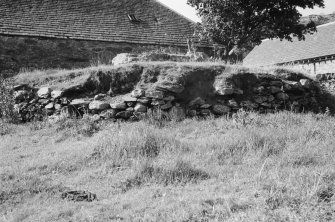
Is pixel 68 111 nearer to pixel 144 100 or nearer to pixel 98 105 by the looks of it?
pixel 98 105

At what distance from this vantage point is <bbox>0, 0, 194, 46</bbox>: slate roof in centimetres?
1463

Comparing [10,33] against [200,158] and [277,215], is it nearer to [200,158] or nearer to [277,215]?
[200,158]

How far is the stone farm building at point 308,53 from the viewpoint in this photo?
69.7 feet

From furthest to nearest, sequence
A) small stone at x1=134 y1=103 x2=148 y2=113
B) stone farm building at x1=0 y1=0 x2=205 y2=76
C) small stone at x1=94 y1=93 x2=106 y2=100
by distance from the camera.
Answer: stone farm building at x1=0 y1=0 x2=205 y2=76
small stone at x1=94 y1=93 x2=106 y2=100
small stone at x1=134 y1=103 x2=148 y2=113

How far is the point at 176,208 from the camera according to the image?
3721mm

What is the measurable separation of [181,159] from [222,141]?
1.35 meters

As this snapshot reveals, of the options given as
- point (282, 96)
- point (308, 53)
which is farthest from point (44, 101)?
point (308, 53)

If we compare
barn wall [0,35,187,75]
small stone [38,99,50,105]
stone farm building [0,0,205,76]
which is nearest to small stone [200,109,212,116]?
small stone [38,99,50,105]

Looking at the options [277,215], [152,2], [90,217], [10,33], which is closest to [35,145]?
[90,217]

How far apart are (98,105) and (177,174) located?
4247 mm

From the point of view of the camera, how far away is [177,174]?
187 inches

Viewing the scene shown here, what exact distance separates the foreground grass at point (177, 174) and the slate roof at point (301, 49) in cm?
1553

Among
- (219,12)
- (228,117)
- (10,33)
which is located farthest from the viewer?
(10,33)

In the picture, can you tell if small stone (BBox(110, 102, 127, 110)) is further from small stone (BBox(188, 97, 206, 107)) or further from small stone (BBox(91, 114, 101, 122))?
small stone (BBox(188, 97, 206, 107))
